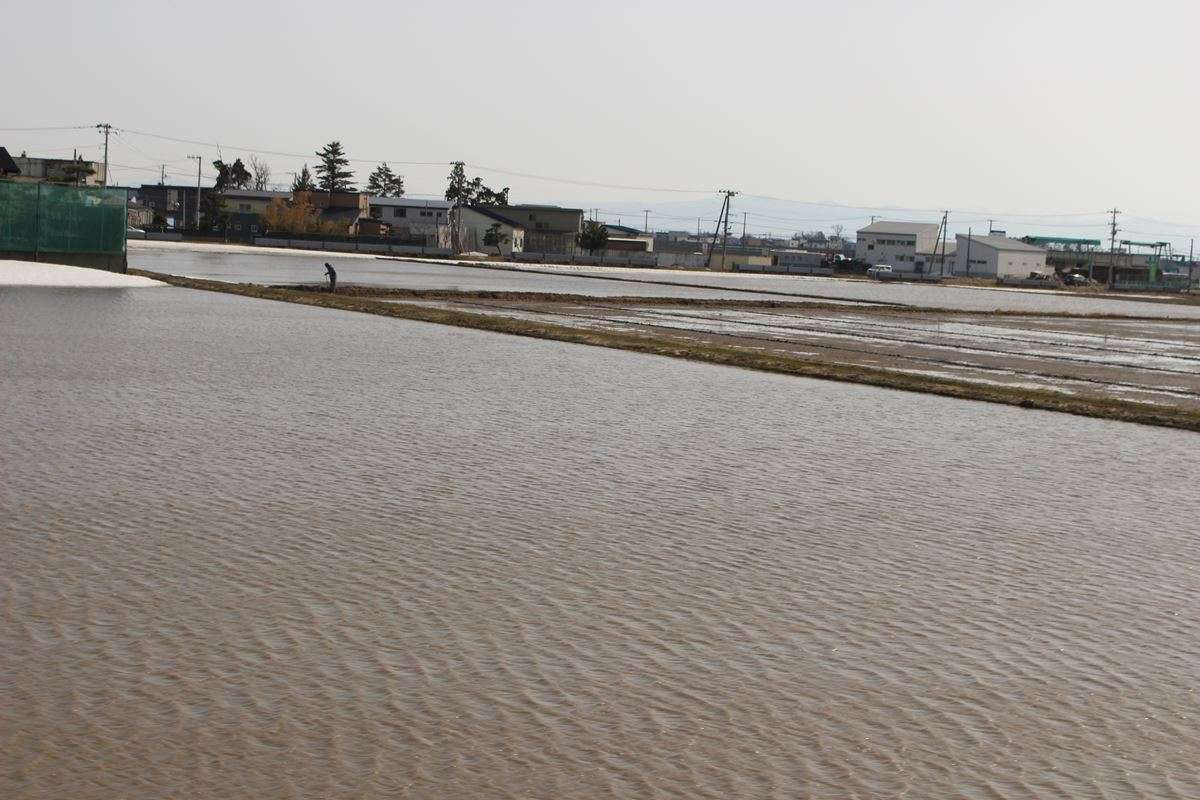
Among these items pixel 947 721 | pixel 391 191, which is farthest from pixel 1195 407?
pixel 391 191

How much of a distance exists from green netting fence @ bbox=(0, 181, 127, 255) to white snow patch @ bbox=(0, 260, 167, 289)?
2.79 feet

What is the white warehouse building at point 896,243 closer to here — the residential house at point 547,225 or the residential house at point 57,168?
the residential house at point 547,225

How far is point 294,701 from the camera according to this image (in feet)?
18.0

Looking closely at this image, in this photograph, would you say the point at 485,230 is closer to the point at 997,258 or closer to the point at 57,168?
the point at 57,168

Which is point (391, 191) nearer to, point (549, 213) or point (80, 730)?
point (549, 213)

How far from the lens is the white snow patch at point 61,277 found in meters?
34.4

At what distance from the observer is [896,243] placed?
159 meters

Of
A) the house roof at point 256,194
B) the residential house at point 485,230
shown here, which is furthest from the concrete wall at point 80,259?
the house roof at point 256,194

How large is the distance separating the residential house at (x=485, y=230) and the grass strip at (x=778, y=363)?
92.3 m

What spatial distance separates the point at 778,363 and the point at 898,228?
144574mm

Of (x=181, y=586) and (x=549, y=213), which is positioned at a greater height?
(x=549, y=213)

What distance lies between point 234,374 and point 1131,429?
33.4 ft

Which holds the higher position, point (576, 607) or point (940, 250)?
point (940, 250)

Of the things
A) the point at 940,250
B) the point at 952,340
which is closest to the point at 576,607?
the point at 952,340
